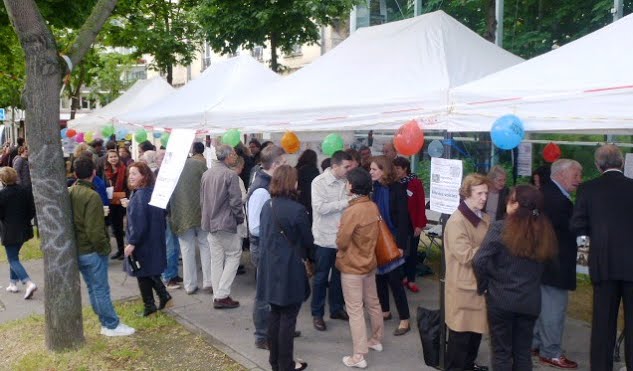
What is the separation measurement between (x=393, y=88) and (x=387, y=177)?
2.87 ft

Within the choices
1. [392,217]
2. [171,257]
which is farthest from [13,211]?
[392,217]

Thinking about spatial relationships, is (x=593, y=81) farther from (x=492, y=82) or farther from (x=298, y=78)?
(x=298, y=78)

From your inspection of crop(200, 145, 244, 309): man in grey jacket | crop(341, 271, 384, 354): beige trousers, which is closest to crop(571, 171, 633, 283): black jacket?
crop(341, 271, 384, 354): beige trousers

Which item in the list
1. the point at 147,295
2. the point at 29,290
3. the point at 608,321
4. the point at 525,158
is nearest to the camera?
the point at 608,321

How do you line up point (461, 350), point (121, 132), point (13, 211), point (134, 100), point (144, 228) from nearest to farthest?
point (461, 350) < point (144, 228) < point (13, 211) < point (121, 132) < point (134, 100)

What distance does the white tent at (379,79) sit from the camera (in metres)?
5.52

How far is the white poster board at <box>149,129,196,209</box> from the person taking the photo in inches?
236

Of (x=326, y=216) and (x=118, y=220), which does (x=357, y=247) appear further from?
(x=118, y=220)

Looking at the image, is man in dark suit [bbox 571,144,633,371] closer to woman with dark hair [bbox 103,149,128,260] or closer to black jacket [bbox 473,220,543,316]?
black jacket [bbox 473,220,543,316]

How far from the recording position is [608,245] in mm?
4281

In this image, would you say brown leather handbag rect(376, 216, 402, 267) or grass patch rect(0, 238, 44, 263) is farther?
grass patch rect(0, 238, 44, 263)

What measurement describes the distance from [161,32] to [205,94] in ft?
26.7

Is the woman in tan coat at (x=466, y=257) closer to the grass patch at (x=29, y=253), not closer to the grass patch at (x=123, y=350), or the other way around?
the grass patch at (x=123, y=350)

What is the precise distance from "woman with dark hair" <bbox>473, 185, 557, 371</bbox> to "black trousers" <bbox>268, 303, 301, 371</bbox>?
57.6 inches
